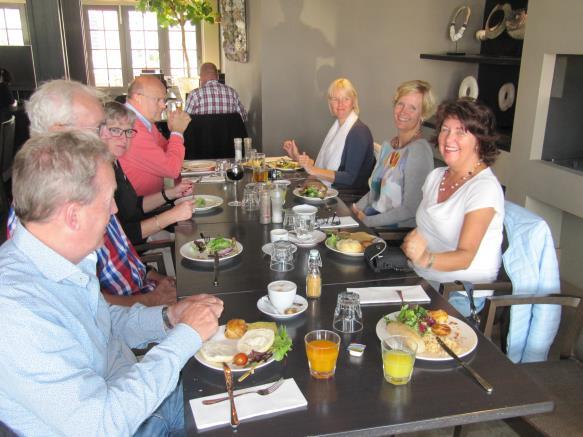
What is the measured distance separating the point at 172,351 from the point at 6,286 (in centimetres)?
36

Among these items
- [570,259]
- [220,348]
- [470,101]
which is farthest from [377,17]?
[220,348]

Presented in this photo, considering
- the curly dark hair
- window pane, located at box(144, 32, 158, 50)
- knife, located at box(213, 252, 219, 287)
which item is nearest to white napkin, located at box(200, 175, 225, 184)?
knife, located at box(213, 252, 219, 287)

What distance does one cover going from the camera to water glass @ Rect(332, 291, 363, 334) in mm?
1375

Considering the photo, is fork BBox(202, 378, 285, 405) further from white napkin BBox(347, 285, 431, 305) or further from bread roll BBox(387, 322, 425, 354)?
white napkin BBox(347, 285, 431, 305)

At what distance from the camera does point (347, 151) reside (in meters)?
3.20

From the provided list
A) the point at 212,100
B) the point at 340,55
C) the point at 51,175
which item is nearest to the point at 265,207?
the point at 51,175

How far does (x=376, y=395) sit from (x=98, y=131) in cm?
138

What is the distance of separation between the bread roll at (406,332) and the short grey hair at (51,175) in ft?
2.61

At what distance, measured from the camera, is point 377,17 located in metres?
4.76

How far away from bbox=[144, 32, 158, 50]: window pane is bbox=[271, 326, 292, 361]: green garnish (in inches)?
375

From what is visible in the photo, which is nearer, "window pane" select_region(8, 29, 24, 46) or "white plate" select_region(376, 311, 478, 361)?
"white plate" select_region(376, 311, 478, 361)

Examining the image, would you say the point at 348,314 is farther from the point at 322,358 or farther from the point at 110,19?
the point at 110,19

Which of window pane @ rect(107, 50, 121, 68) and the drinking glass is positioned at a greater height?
window pane @ rect(107, 50, 121, 68)

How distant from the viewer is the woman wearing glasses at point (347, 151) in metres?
3.17
